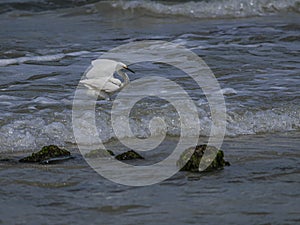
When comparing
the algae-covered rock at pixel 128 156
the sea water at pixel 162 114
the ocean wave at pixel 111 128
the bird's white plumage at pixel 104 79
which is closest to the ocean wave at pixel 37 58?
the sea water at pixel 162 114

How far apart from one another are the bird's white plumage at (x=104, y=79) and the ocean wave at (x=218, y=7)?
5.09m

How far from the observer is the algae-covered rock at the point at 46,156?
4.44 meters

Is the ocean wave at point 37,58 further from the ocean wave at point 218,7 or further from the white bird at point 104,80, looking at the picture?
the ocean wave at point 218,7

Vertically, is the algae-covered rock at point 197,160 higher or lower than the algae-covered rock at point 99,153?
higher

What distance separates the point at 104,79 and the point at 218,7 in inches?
229

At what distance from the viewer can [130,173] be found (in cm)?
422

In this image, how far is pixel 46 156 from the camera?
446cm

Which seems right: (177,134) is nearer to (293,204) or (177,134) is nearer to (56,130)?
(56,130)

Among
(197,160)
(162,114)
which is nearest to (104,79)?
(162,114)

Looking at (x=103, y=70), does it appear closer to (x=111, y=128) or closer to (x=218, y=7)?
(x=111, y=128)

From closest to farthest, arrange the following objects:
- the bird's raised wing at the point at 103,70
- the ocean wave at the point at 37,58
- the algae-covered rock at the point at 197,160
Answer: the algae-covered rock at the point at 197,160 < the bird's raised wing at the point at 103,70 < the ocean wave at the point at 37,58

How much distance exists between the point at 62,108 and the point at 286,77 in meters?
2.12

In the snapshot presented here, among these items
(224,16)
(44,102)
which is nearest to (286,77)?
(44,102)

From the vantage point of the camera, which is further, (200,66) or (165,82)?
(200,66)
